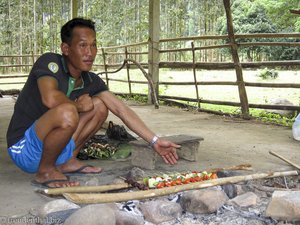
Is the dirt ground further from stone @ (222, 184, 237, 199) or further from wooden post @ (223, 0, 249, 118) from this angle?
stone @ (222, 184, 237, 199)

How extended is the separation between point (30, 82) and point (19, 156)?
47 centimetres

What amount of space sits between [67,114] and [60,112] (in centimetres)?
4

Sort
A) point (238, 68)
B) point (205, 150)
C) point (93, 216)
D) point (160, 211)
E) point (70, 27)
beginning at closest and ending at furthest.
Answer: point (93, 216)
point (160, 211)
point (70, 27)
point (205, 150)
point (238, 68)

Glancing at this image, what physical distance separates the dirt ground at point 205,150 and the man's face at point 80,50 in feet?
2.53

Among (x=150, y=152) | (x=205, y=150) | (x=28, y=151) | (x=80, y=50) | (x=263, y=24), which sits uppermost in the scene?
(x=263, y=24)

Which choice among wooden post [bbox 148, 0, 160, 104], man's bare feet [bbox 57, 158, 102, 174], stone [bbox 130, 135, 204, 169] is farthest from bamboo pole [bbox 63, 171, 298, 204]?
wooden post [bbox 148, 0, 160, 104]

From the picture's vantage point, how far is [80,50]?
2568 millimetres

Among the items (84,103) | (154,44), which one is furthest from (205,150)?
(154,44)

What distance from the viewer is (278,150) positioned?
3.78m

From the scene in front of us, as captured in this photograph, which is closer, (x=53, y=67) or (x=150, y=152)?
(x=53, y=67)

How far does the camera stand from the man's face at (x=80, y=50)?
2.57 metres

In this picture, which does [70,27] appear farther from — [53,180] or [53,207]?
[53,207]

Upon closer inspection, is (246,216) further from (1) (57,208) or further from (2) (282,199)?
(1) (57,208)

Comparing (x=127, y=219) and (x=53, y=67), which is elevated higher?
(x=53, y=67)
